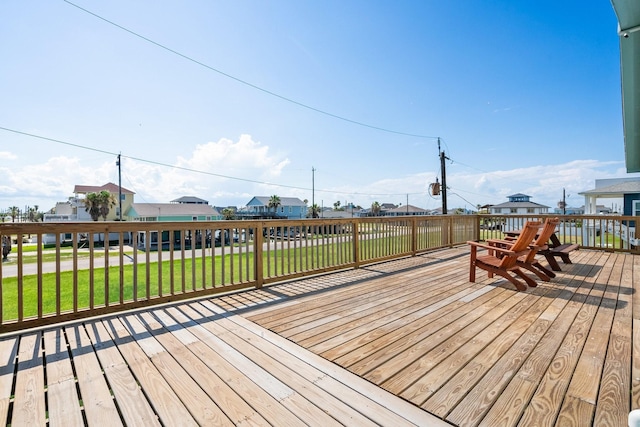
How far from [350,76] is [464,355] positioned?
11.4 metres

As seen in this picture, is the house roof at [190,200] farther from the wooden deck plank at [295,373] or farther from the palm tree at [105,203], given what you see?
the wooden deck plank at [295,373]

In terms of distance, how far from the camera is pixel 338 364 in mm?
1885

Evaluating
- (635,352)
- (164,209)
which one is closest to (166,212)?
(164,209)

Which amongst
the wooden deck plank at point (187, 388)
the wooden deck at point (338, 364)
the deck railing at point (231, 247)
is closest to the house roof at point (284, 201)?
the deck railing at point (231, 247)

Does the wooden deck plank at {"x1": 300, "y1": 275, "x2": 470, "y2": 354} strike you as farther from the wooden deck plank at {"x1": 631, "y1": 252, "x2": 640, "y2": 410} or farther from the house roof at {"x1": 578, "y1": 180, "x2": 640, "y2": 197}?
the house roof at {"x1": 578, "y1": 180, "x2": 640, "y2": 197}

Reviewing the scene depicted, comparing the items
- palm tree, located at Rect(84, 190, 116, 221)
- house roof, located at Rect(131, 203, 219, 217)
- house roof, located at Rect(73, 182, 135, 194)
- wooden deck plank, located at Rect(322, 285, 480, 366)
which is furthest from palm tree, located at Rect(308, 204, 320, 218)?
wooden deck plank, located at Rect(322, 285, 480, 366)

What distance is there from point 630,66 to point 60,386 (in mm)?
5326

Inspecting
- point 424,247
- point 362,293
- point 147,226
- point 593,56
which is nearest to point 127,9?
point 147,226

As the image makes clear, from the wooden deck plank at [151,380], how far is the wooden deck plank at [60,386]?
0.29 m

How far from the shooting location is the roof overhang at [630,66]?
2.18 metres

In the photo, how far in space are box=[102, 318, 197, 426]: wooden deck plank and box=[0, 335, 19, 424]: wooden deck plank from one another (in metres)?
0.54

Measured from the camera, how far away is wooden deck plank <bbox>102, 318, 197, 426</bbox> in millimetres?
1399

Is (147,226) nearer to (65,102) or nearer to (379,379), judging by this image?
(379,379)

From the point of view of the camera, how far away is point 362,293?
354 cm
